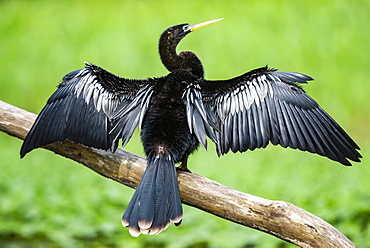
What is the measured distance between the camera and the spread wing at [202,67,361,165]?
2.41 meters

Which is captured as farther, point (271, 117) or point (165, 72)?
point (165, 72)

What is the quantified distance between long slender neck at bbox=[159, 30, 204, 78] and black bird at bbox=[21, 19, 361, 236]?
315mm

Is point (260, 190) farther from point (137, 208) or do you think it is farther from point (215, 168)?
point (137, 208)

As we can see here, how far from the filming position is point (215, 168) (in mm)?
5852

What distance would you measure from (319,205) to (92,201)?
2.03 meters

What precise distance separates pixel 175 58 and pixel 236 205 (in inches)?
42.7

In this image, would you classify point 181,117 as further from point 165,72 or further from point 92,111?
point 165,72

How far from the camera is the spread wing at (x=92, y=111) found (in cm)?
256

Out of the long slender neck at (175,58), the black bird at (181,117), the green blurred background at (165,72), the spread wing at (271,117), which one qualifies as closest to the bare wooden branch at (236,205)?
the black bird at (181,117)

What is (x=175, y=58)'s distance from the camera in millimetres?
3059

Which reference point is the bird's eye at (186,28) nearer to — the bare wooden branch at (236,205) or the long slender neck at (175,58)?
the long slender neck at (175,58)

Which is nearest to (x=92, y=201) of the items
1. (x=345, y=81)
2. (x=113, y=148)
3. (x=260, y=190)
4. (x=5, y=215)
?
(x=5, y=215)

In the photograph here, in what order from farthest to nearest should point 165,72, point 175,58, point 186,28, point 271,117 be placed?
point 165,72 → point 186,28 → point 175,58 → point 271,117

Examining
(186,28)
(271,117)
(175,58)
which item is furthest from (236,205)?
(186,28)
